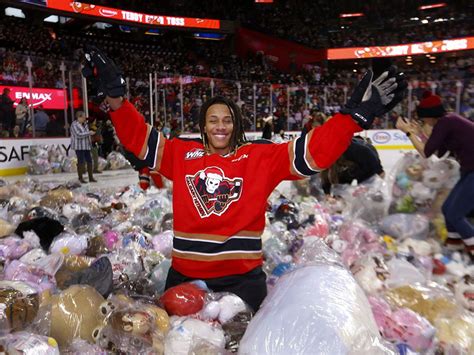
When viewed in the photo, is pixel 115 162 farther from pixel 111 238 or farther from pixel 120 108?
pixel 120 108

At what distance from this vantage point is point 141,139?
87.0 inches

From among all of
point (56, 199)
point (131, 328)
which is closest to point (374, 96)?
point (131, 328)

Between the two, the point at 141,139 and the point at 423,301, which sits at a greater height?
the point at 141,139

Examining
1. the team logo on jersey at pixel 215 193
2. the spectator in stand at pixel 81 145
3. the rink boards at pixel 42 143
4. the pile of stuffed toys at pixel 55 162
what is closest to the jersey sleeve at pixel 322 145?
the team logo on jersey at pixel 215 193

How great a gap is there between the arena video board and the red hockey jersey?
988 inches

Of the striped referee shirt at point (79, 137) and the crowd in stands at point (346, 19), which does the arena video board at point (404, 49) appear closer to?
the crowd in stands at point (346, 19)

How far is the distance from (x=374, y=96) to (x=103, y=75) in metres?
1.17

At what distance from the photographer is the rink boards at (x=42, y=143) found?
9.99 meters

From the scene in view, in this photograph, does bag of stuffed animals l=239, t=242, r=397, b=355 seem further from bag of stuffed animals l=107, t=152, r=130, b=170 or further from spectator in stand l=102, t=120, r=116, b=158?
spectator in stand l=102, t=120, r=116, b=158

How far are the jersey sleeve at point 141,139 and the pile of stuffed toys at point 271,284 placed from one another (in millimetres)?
523

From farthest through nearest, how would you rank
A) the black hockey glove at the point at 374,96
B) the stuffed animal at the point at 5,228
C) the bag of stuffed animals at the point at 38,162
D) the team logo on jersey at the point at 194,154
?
the bag of stuffed animals at the point at 38,162 < the stuffed animal at the point at 5,228 < the team logo on jersey at the point at 194,154 < the black hockey glove at the point at 374,96

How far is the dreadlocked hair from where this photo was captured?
2223 mm

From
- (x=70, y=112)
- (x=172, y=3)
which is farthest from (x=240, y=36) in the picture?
(x=70, y=112)

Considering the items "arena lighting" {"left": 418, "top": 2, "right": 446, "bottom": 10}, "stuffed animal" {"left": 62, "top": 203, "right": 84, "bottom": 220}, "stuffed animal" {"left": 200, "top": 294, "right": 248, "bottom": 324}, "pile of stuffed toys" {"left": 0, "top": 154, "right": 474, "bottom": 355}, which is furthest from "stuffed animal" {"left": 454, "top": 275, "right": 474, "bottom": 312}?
"arena lighting" {"left": 418, "top": 2, "right": 446, "bottom": 10}
